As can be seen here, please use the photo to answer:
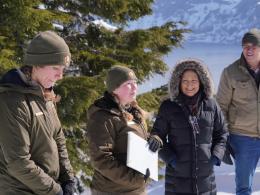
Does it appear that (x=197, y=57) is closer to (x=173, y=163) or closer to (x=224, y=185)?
(x=173, y=163)

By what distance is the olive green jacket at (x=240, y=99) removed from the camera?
4301 mm

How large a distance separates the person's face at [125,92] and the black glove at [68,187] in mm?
713

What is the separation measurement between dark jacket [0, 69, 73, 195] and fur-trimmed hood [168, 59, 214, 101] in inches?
49.8

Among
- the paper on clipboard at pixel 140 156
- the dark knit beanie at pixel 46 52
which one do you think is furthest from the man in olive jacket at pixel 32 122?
the paper on clipboard at pixel 140 156

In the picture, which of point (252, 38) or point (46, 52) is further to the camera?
point (252, 38)

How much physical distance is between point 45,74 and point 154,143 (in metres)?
1.07

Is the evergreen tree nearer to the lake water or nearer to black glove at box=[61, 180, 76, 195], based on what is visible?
the lake water

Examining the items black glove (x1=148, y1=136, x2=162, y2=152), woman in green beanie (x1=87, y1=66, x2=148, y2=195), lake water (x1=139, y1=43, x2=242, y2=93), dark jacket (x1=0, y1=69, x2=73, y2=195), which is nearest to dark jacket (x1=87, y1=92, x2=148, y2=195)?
woman in green beanie (x1=87, y1=66, x2=148, y2=195)

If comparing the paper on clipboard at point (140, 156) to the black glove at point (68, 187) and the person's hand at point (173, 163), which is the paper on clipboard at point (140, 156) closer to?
the person's hand at point (173, 163)

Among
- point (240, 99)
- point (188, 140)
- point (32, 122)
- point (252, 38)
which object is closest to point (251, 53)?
point (252, 38)

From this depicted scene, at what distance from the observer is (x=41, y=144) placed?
253 centimetres

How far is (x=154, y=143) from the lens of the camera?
324 centimetres

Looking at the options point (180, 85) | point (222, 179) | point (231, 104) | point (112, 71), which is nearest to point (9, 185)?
point (112, 71)

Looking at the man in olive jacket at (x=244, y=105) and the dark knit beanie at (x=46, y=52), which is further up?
the dark knit beanie at (x=46, y=52)
